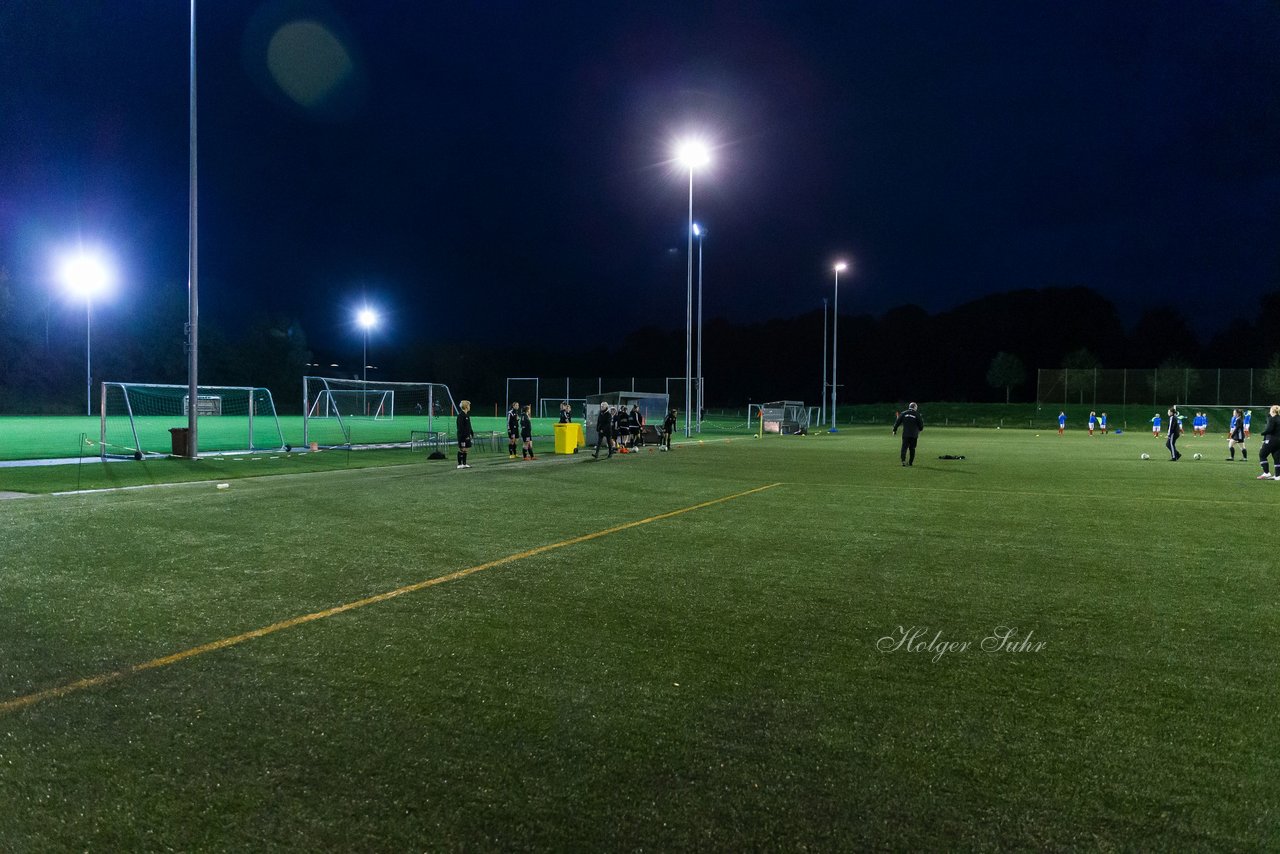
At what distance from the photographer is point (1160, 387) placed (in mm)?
66625

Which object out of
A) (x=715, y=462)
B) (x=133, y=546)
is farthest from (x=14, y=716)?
(x=715, y=462)

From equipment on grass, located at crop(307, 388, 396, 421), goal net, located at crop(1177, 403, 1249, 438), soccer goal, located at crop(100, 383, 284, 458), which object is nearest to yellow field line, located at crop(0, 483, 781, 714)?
soccer goal, located at crop(100, 383, 284, 458)

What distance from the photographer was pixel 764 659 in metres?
5.19

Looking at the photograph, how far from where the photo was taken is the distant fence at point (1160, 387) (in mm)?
63406

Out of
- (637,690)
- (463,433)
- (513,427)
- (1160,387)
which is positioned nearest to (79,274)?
(513,427)

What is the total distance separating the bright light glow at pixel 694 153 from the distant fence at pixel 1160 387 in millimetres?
48876

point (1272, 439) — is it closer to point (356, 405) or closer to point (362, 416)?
point (356, 405)

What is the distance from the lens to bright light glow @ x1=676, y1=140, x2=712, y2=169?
3278 cm

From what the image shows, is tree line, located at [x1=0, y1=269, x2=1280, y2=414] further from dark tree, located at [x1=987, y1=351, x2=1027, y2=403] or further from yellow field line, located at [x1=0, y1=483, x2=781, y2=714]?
yellow field line, located at [x1=0, y1=483, x2=781, y2=714]

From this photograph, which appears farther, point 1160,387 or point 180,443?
point 1160,387

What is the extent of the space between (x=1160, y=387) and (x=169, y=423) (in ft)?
236

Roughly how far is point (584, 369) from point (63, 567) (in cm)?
10046

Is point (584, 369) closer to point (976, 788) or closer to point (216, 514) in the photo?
point (216, 514)

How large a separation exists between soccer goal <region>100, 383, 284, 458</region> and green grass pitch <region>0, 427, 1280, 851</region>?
13744mm
